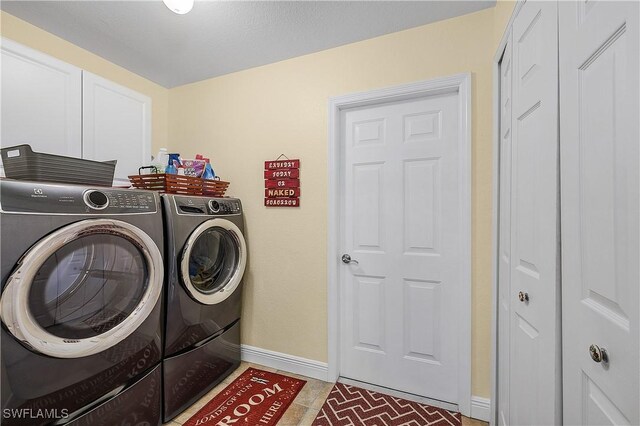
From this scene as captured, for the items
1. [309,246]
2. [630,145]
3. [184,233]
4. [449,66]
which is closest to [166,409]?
[184,233]

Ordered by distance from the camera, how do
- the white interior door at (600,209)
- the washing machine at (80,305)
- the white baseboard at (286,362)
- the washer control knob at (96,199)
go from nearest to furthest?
the white interior door at (600,209) → the washing machine at (80,305) → the washer control knob at (96,199) → the white baseboard at (286,362)

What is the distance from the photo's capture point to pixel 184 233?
1706 millimetres

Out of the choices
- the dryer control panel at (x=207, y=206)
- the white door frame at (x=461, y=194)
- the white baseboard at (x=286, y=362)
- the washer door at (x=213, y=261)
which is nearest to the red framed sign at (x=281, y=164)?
the white door frame at (x=461, y=194)

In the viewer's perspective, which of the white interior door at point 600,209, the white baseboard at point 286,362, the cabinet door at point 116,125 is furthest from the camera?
the white baseboard at point 286,362

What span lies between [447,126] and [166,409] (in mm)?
2454

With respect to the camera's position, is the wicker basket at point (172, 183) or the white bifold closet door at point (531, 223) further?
the wicker basket at point (172, 183)

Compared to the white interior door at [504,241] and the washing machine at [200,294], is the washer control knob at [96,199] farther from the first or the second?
the white interior door at [504,241]

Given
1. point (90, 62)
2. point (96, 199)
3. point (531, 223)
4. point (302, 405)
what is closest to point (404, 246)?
point (531, 223)

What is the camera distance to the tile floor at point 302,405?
64.9 inches

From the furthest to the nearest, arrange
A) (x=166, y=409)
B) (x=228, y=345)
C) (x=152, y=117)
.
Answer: (x=152, y=117) < (x=228, y=345) < (x=166, y=409)

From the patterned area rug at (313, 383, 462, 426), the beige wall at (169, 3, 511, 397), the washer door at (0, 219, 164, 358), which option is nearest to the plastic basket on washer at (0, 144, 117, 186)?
the washer door at (0, 219, 164, 358)

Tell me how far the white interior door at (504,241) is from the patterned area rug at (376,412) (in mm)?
385

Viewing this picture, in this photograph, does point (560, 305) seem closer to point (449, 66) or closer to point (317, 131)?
point (449, 66)

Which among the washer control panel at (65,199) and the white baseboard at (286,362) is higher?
the washer control panel at (65,199)
